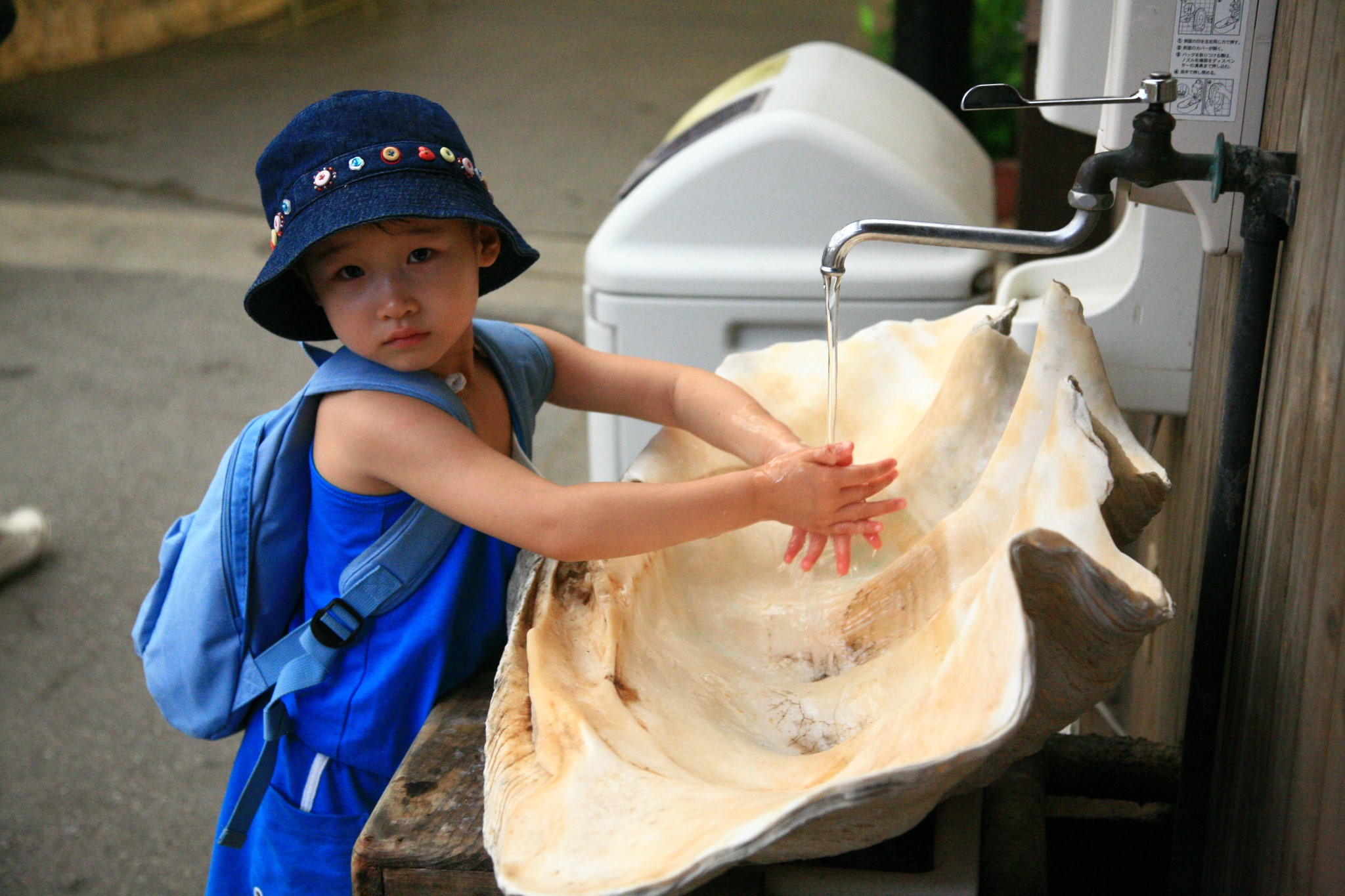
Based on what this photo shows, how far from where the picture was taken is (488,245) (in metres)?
1.38

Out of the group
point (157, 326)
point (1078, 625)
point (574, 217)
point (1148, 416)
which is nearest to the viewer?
point (1078, 625)

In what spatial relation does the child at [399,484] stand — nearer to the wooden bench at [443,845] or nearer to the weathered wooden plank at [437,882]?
the wooden bench at [443,845]

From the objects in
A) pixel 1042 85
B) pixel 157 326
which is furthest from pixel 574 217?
pixel 1042 85

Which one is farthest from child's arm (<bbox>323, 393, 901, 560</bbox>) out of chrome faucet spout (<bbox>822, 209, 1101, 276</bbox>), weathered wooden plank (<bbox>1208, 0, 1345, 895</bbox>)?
weathered wooden plank (<bbox>1208, 0, 1345, 895</bbox>)

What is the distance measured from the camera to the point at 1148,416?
78.0 inches

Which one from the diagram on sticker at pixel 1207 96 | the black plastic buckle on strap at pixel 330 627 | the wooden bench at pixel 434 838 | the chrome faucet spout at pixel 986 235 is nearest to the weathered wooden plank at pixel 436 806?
the wooden bench at pixel 434 838

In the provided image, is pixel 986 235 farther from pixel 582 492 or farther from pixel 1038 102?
pixel 582 492

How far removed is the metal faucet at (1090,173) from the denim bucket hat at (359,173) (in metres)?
0.41

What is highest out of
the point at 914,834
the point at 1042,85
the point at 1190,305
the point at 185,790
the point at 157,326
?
the point at 1042,85

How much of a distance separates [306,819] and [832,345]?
760mm

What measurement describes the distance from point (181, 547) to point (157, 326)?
12.3ft

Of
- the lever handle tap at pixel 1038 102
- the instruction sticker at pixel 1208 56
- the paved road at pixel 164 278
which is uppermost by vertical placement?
the instruction sticker at pixel 1208 56

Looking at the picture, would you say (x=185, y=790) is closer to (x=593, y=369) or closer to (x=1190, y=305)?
(x=593, y=369)

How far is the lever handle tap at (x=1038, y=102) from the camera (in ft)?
3.37
